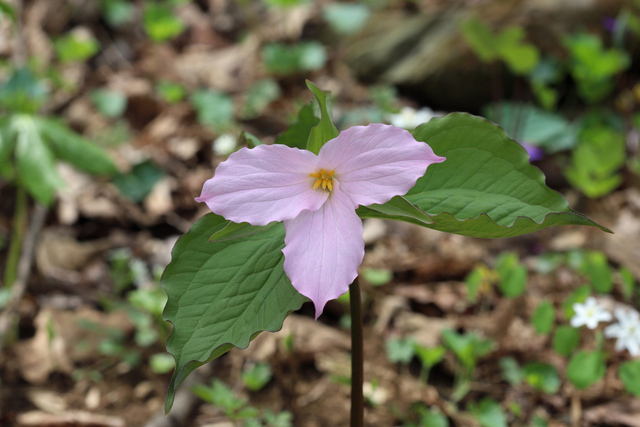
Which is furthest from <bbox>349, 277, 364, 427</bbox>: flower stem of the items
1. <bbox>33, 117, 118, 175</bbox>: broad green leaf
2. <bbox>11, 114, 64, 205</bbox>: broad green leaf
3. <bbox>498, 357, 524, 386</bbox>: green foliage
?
<bbox>33, 117, 118, 175</bbox>: broad green leaf

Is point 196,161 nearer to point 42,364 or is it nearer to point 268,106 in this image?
point 268,106

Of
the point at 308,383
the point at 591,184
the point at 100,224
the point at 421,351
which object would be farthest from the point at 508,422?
the point at 100,224

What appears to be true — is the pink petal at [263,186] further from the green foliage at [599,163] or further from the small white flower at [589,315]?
the green foliage at [599,163]

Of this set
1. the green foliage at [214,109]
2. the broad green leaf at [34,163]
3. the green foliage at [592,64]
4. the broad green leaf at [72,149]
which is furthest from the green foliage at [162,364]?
the green foliage at [592,64]

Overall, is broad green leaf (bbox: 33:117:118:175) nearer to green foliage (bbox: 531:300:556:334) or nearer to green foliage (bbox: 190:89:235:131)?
green foliage (bbox: 190:89:235:131)

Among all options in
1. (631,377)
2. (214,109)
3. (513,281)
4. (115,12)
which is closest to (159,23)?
(115,12)

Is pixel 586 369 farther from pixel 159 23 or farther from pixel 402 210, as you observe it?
pixel 159 23
